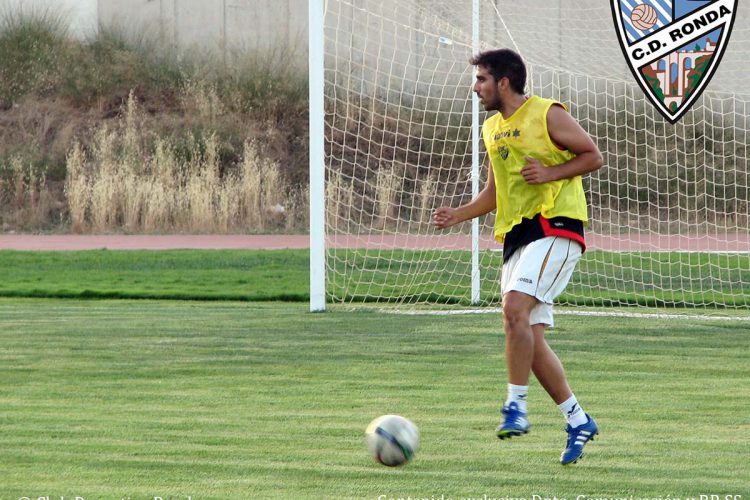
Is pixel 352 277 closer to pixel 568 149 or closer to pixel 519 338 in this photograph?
pixel 568 149

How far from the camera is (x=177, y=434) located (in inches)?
266

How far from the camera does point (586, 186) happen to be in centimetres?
2050

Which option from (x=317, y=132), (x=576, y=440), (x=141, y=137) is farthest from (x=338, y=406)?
(x=141, y=137)

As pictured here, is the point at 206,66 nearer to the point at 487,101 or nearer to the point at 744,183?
the point at 744,183

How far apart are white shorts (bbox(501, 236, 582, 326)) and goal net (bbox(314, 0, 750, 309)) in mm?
7613

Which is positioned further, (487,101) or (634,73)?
(634,73)

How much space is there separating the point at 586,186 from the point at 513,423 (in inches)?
576

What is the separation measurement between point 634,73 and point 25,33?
18608mm

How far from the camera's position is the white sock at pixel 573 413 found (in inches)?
242

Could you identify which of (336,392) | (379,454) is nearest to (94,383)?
(336,392)

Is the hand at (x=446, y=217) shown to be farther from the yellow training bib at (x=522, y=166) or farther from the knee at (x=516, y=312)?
the knee at (x=516, y=312)

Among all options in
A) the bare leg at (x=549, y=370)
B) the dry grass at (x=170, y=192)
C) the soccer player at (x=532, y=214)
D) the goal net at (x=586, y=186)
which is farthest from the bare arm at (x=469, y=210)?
the dry grass at (x=170, y=192)

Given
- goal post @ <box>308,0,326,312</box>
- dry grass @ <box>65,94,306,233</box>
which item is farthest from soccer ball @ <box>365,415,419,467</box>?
A: dry grass @ <box>65,94,306,233</box>

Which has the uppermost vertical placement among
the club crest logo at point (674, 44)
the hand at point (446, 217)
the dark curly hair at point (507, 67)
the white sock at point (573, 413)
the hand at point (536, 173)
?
the club crest logo at point (674, 44)
